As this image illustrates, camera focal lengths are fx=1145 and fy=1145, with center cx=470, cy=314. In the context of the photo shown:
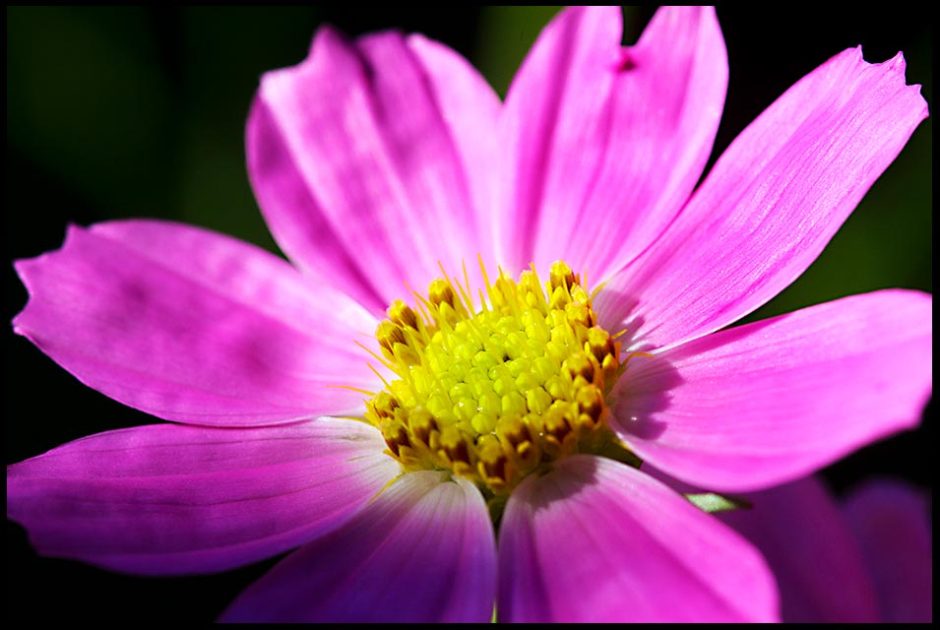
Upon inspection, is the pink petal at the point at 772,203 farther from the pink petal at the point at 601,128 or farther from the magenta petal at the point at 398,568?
the magenta petal at the point at 398,568

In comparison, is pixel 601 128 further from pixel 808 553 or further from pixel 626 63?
pixel 808 553

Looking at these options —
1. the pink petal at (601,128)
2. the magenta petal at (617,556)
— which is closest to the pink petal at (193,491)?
the magenta petal at (617,556)

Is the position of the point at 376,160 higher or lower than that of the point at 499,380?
higher

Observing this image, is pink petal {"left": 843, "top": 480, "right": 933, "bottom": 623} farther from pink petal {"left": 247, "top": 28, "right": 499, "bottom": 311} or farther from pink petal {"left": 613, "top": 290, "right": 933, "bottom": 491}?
pink petal {"left": 247, "top": 28, "right": 499, "bottom": 311}

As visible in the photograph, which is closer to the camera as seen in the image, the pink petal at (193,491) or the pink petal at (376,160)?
the pink petal at (193,491)

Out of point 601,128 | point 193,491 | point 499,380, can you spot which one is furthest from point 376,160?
point 193,491

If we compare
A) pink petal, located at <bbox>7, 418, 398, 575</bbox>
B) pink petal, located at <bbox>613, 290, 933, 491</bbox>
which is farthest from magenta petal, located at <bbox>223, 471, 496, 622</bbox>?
pink petal, located at <bbox>613, 290, 933, 491</bbox>
